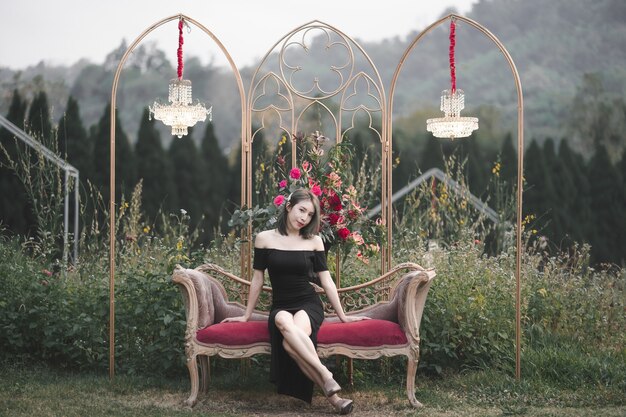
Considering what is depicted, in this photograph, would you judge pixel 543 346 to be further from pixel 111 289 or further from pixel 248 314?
pixel 111 289

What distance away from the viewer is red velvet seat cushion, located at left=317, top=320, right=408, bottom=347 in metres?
4.64

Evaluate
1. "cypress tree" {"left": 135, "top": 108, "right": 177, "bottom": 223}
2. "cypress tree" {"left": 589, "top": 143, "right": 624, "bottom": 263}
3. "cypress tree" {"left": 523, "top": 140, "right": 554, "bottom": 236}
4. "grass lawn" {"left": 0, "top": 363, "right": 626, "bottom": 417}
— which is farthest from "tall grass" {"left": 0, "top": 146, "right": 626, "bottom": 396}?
"cypress tree" {"left": 589, "top": 143, "right": 624, "bottom": 263}

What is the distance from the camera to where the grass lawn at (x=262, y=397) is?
455 cm

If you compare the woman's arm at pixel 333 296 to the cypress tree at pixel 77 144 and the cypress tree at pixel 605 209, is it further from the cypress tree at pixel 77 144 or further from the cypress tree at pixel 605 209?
the cypress tree at pixel 605 209

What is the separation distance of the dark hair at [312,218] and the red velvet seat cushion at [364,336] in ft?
2.05

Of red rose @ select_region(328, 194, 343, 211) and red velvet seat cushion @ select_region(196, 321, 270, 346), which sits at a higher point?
red rose @ select_region(328, 194, 343, 211)

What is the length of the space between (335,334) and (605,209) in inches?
350

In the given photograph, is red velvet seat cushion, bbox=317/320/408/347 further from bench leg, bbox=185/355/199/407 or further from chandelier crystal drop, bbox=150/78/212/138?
chandelier crystal drop, bbox=150/78/212/138

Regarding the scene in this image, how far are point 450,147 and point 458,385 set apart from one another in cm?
787

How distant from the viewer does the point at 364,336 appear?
4637 mm

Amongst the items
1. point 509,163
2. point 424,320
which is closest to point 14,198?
point 424,320

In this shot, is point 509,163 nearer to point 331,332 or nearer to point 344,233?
point 344,233

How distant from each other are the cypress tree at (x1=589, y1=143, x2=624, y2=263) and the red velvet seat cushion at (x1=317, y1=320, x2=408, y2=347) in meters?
8.41

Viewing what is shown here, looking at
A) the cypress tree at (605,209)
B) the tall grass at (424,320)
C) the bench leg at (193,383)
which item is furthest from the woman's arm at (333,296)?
the cypress tree at (605,209)
